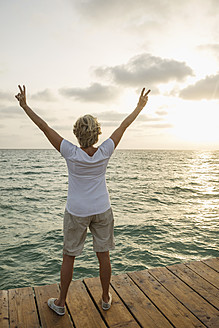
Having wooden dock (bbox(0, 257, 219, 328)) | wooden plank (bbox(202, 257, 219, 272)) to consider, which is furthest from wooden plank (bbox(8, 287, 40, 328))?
wooden plank (bbox(202, 257, 219, 272))

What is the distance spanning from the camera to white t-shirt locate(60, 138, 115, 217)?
Answer: 2682mm

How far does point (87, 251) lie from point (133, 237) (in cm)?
167

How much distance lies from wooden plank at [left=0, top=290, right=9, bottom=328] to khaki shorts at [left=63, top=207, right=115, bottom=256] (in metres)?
1.02

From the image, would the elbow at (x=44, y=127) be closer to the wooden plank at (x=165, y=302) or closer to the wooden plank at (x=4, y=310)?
the wooden plank at (x=4, y=310)

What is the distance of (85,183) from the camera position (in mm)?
2756

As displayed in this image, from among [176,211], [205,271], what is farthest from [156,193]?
[205,271]

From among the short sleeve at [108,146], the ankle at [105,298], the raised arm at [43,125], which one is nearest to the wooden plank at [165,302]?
the ankle at [105,298]

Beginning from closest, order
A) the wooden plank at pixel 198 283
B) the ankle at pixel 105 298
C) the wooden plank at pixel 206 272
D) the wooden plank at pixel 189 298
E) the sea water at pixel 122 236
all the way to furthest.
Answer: the wooden plank at pixel 189 298 < the ankle at pixel 105 298 < the wooden plank at pixel 198 283 < the wooden plank at pixel 206 272 < the sea water at pixel 122 236

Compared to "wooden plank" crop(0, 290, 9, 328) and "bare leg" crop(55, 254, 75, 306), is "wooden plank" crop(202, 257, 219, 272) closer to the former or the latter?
"bare leg" crop(55, 254, 75, 306)

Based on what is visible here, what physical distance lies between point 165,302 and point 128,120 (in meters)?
2.21

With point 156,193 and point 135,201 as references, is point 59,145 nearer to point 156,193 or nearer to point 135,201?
point 135,201

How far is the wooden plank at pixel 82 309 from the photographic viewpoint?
9.70 feet

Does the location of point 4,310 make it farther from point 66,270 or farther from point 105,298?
point 105,298

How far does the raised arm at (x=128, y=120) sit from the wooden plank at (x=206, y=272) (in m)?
2.49
